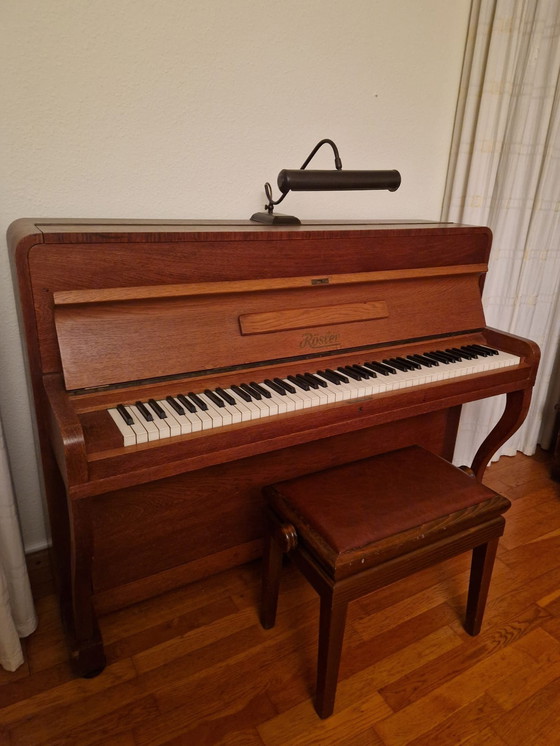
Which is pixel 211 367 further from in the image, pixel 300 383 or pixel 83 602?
pixel 83 602

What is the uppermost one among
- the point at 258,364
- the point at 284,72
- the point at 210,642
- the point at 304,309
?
the point at 284,72

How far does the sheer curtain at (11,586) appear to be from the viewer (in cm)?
122

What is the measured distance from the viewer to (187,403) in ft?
3.82

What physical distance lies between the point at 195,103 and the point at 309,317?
0.71 m

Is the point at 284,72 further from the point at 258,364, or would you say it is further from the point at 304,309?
the point at 258,364

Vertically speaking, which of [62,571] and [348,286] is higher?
[348,286]

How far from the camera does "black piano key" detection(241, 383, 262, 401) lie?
1216mm

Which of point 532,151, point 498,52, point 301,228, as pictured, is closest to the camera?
point 301,228

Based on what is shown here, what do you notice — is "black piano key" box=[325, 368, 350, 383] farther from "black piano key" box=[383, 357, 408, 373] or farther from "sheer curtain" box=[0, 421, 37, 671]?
"sheer curtain" box=[0, 421, 37, 671]

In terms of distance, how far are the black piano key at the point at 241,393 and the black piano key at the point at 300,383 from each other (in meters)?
0.14

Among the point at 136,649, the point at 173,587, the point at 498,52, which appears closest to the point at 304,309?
the point at 173,587

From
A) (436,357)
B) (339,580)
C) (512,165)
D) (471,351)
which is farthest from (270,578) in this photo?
(512,165)

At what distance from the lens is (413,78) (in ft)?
5.95

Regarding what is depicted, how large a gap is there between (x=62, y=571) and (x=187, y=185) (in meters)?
1.17
